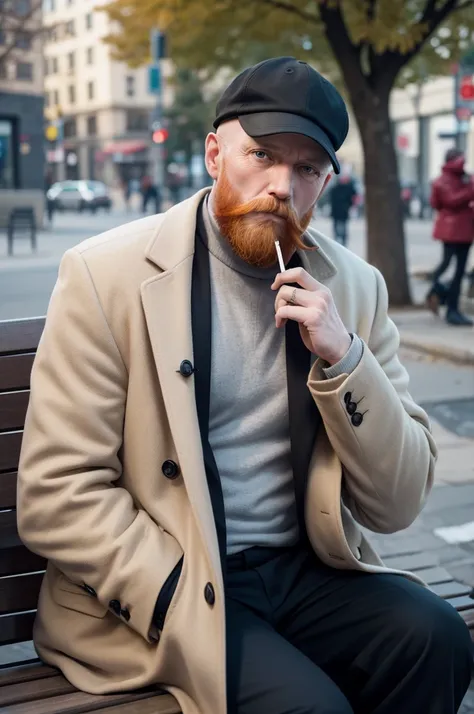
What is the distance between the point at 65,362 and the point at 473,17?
40.5 ft

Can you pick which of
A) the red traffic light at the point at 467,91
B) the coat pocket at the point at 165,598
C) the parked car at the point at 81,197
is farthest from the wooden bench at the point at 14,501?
the parked car at the point at 81,197

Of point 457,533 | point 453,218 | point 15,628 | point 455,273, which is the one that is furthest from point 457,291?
point 15,628

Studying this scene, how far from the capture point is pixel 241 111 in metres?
2.43

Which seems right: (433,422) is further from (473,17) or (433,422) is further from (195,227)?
(473,17)

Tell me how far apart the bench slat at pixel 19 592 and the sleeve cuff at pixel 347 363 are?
0.89 metres

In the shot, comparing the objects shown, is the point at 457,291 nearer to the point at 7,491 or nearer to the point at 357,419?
the point at 7,491

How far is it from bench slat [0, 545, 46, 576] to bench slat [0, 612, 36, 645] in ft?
0.34

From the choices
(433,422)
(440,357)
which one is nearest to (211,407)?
(433,422)

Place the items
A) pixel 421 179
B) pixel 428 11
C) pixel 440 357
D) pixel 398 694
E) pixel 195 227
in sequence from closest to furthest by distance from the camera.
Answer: pixel 398 694
pixel 195 227
pixel 440 357
pixel 428 11
pixel 421 179

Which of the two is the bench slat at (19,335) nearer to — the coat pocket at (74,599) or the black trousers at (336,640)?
the coat pocket at (74,599)

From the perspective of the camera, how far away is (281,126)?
7.77 ft

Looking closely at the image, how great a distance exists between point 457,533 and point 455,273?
25.0 feet

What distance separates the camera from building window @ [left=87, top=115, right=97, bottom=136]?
3701 inches

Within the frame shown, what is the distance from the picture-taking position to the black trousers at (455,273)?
1187 centimetres
